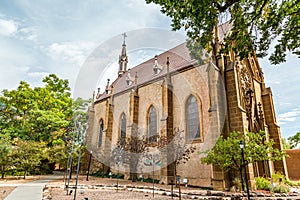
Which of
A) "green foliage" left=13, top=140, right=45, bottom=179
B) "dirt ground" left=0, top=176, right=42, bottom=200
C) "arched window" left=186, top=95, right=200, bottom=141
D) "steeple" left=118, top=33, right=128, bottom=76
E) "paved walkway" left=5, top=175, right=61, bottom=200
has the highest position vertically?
"steeple" left=118, top=33, right=128, bottom=76

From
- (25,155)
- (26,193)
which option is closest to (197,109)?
(26,193)

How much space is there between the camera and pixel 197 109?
17016 mm

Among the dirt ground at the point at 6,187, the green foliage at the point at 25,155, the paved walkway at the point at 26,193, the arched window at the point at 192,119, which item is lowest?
the dirt ground at the point at 6,187

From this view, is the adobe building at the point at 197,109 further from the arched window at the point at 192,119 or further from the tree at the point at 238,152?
the tree at the point at 238,152

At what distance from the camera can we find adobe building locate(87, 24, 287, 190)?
46.3ft

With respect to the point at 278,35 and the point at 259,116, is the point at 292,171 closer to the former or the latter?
the point at 259,116

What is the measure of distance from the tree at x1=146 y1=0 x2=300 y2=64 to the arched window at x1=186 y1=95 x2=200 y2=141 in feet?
32.5

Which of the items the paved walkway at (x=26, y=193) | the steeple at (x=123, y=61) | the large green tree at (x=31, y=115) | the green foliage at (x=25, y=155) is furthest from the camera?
the steeple at (x=123, y=61)

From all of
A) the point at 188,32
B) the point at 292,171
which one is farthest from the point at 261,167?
the point at 188,32

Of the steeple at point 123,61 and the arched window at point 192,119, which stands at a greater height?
the steeple at point 123,61

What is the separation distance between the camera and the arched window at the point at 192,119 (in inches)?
650

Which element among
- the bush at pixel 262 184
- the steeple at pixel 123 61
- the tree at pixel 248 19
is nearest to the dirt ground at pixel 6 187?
the tree at pixel 248 19

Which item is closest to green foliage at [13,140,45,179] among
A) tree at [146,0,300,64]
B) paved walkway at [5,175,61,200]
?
paved walkway at [5,175,61,200]

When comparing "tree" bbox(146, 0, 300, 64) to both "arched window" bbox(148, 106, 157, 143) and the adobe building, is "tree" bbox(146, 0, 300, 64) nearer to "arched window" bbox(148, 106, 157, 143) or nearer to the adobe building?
the adobe building
